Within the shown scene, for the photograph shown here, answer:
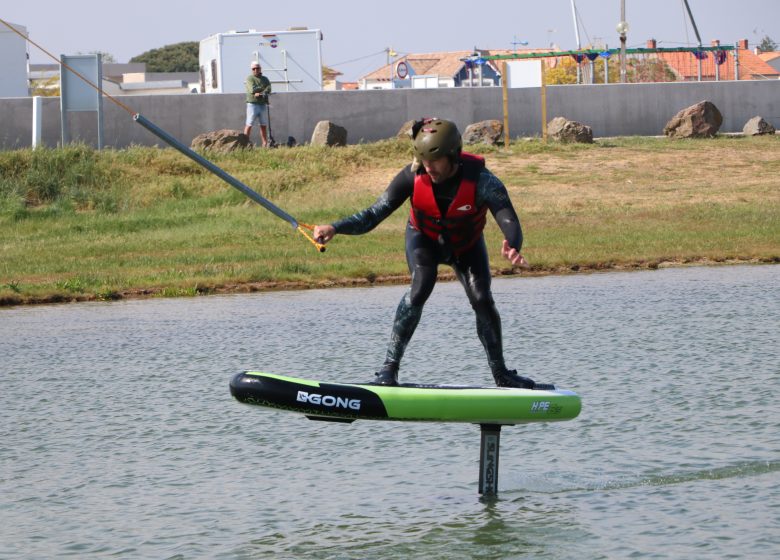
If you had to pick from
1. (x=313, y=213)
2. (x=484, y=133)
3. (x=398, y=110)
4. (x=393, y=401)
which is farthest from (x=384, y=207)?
(x=398, y=110)

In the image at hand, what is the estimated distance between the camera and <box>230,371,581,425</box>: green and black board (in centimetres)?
801

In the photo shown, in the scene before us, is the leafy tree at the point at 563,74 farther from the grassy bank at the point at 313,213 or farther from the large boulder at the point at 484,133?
the large boulder at the point at 484,133

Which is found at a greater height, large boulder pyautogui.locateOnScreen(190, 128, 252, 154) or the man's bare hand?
large boulder pyautogui.locateOnScreen(190, 128, 252, 154)

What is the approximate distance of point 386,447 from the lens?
32.8ft

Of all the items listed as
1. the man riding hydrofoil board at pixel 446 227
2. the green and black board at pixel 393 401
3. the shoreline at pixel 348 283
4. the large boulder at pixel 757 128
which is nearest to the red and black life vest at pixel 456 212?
the man riding hydrofoil board at pixel 446 227

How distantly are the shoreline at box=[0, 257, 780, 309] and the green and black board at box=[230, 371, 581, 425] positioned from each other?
10779mm

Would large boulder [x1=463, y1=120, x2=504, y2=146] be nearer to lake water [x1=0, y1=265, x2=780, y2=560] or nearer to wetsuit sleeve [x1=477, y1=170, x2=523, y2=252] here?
lake water [x1=0, y1=265, x2=780, y2=560]

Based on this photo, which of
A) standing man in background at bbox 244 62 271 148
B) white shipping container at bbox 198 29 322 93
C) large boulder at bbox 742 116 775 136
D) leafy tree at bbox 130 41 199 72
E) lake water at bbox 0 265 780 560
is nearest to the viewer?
lake water at bbox 0 265 780 560

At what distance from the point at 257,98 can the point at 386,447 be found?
21597 mm

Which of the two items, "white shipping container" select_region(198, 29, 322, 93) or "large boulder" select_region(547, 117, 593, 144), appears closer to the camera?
"large boulder" select_region(547, 117, 593, 144)

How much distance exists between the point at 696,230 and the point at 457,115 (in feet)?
44.6

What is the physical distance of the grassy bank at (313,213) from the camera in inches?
781

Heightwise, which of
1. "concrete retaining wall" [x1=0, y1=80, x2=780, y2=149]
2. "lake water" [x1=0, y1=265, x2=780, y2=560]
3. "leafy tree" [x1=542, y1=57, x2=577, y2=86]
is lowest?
"lake water" [x1=0, y1=265, x2=780, y2=560]

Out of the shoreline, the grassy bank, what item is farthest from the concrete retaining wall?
the shoreline
